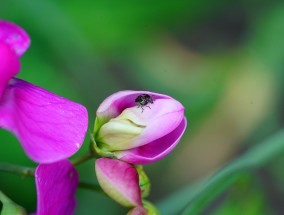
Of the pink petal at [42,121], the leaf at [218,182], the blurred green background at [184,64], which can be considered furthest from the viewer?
the blurred green background at [184,64]

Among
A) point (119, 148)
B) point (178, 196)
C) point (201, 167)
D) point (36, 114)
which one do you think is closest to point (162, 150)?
point (119, 148)

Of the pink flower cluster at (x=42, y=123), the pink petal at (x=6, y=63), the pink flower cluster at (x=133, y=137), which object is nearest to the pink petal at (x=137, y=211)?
the pink flower cluster at (x=133, y=137)

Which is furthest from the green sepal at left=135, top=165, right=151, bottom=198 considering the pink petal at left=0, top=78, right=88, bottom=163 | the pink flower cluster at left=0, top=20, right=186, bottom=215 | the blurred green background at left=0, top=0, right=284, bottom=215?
the blurred green background at left=0, top=0, right=284, bottom=215

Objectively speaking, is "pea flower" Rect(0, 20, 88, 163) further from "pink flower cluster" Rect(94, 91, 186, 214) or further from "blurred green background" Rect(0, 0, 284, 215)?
"blurred green background" Rect(0, 0, 284, 215)

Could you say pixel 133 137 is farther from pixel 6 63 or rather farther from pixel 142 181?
pixel 6 63

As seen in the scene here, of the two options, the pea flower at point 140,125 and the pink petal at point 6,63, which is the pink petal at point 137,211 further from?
the pink petal at point 6,63
